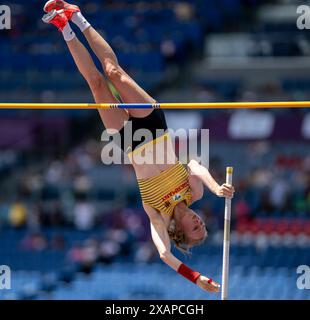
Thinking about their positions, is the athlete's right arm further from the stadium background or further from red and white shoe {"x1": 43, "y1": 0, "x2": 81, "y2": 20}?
the stadium background

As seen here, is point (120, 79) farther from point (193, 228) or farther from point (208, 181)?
point (193, 228)

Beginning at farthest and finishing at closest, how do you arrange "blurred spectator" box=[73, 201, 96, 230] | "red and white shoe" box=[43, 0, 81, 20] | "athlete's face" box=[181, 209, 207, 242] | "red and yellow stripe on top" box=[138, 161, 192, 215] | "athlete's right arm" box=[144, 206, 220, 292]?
"blurred spectator" box=[73, 201, 96, 230]
"red and white shoe" box=[43, 0, 81, 20]
"red and yellow stripe on top" box=[138, 161, 192, 215]
"athlete's face" box=[181, 209, 207, 242]
"athlete's right arm" box=[144, 206, 220, 292]

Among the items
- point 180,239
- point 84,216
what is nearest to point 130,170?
point 84,216

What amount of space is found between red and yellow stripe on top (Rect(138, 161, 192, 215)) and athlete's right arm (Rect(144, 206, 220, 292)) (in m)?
0.11

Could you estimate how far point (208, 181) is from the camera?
10734 millimetres

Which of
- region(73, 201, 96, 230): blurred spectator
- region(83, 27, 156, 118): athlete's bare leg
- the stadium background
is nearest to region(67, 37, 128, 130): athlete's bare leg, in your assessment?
region(83, 27, 156, 118): athlete's bare leg

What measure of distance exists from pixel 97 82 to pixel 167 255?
2160mm

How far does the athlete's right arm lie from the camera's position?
10028 mm

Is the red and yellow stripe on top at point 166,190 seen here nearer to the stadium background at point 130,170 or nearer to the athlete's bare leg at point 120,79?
the athlete's bare leg at point 120,79

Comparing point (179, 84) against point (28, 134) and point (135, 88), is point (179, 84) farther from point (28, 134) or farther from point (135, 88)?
point (135, 88)
